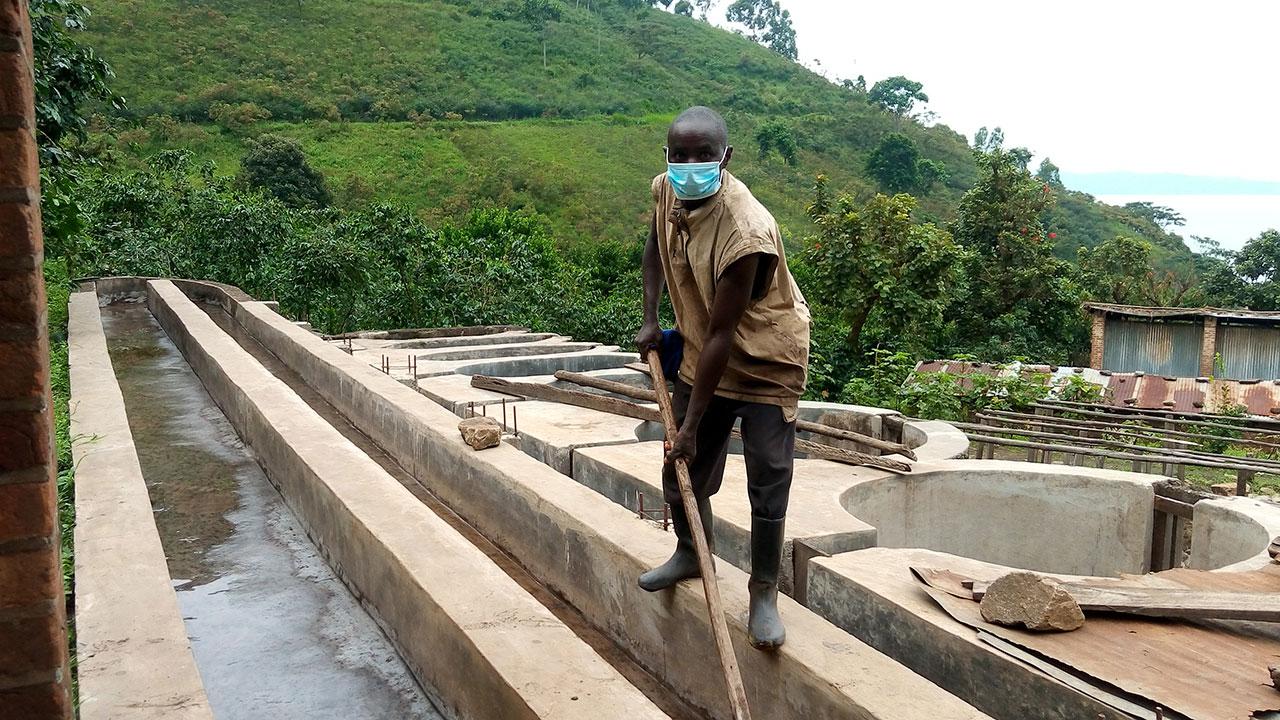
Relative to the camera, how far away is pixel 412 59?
52219 millimetres

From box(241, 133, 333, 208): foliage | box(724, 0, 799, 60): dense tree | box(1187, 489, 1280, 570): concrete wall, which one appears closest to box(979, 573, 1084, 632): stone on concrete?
box(1187, 489, 1280, 570): concrete wall

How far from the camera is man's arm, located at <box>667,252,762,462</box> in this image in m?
2.80

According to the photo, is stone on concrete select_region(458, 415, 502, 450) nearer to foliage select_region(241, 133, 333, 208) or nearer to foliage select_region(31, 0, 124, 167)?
foliage select_region(31, 0, 124, 167)

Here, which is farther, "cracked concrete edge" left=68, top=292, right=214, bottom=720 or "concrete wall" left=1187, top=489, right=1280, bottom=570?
"concrete wall" left=1187, top=489, right=1280, bottom=570

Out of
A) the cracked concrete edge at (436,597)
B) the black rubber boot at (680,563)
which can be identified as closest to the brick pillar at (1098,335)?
the cracked concrete edge at (436,597)

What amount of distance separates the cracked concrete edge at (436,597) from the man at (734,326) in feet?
2.05

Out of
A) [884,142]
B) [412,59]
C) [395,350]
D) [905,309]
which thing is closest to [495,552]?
[395,350]

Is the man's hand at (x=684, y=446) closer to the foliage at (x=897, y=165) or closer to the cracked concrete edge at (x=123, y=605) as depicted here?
the cracked concrete edge at (x=123, y=605)

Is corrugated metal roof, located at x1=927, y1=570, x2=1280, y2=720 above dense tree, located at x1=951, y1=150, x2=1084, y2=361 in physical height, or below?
below

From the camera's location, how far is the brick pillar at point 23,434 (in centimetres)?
135

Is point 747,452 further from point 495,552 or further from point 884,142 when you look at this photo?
point 884,142

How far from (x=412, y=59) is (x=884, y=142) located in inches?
1007

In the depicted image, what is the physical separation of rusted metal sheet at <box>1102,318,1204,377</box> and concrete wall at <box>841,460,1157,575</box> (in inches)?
633

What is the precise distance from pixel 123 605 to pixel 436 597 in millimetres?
992
